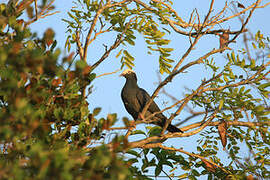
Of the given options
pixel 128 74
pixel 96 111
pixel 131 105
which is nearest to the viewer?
pixel 96 111

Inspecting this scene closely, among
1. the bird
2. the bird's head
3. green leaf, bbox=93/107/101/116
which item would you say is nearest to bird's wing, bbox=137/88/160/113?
the bird

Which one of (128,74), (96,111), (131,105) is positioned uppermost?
(128,74)

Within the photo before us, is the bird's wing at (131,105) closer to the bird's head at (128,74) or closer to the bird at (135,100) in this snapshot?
the bird at (135,100)

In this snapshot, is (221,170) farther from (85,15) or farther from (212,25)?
(85,15)

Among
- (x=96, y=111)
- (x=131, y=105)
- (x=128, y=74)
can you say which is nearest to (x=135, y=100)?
(x=131, y=105)

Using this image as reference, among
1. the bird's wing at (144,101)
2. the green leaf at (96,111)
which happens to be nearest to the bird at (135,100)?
the bird's wing at (144,101)

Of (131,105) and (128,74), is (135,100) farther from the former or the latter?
(128,74)

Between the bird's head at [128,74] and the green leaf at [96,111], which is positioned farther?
the bird's head at [128,74]

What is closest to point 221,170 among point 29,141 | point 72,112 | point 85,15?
point 72,112

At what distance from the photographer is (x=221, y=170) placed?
4.18 metres

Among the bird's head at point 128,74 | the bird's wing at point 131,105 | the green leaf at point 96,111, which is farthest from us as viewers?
the bird's head at point 128,74

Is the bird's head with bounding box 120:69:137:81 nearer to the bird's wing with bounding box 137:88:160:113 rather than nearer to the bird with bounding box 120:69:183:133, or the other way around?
the bird with bounding box 120:69:183:133

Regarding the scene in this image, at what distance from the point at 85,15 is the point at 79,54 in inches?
33.8

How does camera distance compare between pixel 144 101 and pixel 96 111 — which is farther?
pixel 144 101
